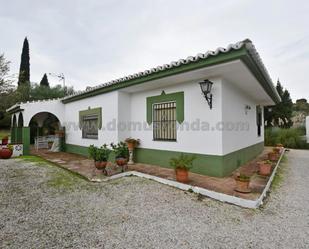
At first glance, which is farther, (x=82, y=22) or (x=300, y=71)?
(x=300, y=71)

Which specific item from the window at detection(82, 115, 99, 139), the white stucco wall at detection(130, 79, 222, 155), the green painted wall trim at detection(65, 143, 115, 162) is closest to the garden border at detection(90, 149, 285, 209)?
the white stucco wall at detection(130, 79, 222, 155)

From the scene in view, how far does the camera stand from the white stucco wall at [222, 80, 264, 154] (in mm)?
5406

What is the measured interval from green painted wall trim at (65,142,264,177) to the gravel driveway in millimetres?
1342

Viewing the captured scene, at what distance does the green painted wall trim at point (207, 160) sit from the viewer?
17.1 feet

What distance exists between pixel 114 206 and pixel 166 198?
119cm

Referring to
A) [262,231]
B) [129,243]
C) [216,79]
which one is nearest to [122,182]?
[129,243]

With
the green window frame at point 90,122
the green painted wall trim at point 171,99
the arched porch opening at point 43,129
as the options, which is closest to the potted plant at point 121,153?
the green painted wall trim at point 171,99

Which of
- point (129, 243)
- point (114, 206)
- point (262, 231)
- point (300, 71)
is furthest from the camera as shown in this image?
point (300, 71)

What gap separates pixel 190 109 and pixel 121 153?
2.94 m

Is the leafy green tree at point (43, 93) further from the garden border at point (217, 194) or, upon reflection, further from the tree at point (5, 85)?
the garden border at point (217, 194)

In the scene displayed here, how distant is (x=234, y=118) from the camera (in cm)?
620

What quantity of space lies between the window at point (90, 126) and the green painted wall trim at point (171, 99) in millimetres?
3197

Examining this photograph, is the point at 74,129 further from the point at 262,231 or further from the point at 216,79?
the point at 262,231

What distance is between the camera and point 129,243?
254 centimetres
